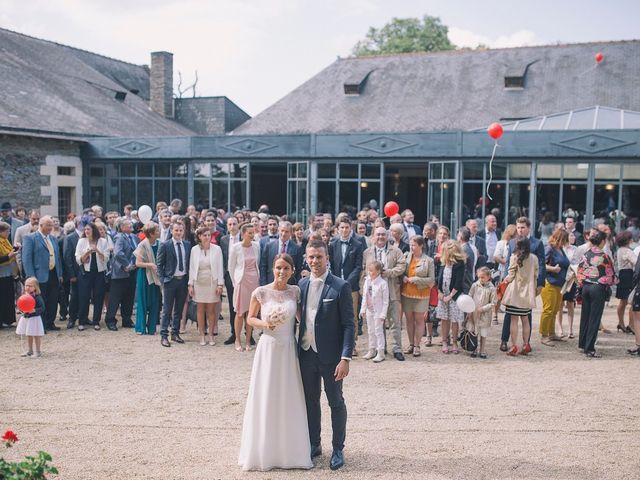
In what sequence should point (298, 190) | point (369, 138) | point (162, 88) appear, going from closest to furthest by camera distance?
point (369, 138) → point (298, 190) → point (162, 88)

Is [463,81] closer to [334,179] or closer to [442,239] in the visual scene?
[334,179]

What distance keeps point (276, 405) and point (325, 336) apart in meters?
0.70

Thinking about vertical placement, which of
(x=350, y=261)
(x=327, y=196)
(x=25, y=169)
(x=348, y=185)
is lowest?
(x=350, y=261)

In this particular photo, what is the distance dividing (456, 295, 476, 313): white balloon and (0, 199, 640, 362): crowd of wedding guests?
0.21 m

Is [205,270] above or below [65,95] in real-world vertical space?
below

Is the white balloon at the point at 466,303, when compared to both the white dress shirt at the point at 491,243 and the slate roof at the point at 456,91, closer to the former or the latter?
the white dress shirt at the point at 491,243

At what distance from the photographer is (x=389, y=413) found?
6977mm

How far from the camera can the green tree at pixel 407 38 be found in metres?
52.1

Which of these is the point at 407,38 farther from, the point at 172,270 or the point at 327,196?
the point at 172,270

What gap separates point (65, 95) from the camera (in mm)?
25812

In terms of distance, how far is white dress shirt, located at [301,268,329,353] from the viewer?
5551 mm

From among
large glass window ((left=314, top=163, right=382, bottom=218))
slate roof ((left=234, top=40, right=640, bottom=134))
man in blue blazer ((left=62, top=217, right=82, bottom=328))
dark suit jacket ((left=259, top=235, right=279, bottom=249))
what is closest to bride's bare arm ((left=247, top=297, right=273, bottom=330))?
dark suit jacket ((left=259, top=235, right=279, bottom=249))

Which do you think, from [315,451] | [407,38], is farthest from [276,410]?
[407,38]

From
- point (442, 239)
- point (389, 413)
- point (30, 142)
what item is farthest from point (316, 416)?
point (30, 142)
